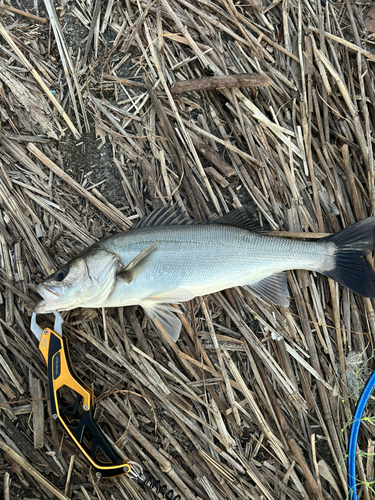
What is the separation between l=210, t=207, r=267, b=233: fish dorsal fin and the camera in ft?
11.8

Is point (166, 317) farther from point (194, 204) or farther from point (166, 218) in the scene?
point (194, 204)

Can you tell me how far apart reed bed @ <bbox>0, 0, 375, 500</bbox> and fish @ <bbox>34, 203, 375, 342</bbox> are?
26 centimetres

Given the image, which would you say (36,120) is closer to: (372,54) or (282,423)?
(372,54)

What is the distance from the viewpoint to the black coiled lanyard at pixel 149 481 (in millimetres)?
3365

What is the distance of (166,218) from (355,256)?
200 cm

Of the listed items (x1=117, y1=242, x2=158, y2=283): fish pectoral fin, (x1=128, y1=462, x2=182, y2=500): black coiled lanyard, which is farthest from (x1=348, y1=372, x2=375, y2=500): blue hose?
(x1=117, y1=242, x2=158, y2=283): fish pectoral fin

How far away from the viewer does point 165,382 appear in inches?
143

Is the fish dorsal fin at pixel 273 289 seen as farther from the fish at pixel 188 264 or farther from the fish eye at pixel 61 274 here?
the fish eye at pixel 61 274

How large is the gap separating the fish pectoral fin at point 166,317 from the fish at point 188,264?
1cm

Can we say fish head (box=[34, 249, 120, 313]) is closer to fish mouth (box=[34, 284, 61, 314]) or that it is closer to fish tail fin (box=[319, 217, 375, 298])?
fish mouth (box=[34, 284, 61, 314])

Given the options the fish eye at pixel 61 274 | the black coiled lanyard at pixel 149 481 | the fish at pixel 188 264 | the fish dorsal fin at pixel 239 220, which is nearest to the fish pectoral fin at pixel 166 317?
the fish at pixel 188 264

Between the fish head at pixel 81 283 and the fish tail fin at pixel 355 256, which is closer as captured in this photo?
the fish head at pixel 81 283

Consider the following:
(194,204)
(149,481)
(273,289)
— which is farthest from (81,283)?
(149,481)

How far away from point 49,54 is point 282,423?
16.0 ft
